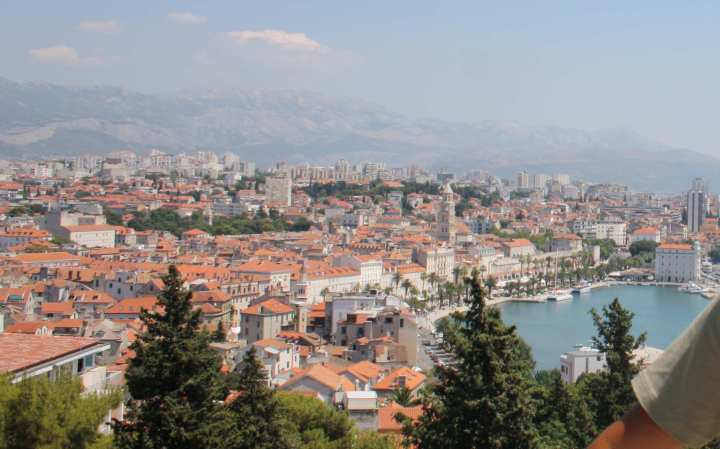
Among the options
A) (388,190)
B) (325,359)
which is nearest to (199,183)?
(388,190)

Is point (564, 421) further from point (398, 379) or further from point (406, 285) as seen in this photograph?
point (406, 285)

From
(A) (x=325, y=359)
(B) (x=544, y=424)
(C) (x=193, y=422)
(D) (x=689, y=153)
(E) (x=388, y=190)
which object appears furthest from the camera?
(D) (x=689, y=153)

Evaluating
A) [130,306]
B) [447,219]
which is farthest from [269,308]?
[447,219]

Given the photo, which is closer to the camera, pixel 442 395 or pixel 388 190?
pixel 442 395

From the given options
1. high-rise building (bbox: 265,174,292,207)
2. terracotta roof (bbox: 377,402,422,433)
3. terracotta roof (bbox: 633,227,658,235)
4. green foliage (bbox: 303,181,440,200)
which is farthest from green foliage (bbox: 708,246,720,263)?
terracotta roof (bbox: 377,402,422,433)

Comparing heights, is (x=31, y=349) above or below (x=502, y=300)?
above

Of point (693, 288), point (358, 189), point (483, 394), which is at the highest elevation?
point (358, 189)

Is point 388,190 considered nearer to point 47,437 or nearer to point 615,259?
point 615,259
